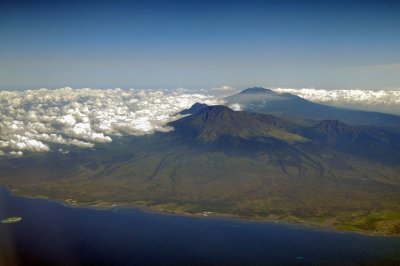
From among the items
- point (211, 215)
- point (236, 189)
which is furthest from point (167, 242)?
point (236, 189)

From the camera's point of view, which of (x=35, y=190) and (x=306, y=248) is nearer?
(x=306, y=248)

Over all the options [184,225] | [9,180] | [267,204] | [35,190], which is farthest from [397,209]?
[9,180]

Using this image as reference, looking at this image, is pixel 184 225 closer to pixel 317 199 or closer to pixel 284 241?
pixel 284 241

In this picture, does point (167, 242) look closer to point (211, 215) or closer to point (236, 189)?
point (211, 215)

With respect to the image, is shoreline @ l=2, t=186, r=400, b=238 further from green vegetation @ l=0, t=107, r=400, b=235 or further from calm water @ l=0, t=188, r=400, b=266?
calm water @ l=0, t=188, r=400, b=266

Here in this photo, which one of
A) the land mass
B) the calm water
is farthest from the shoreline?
the calm water

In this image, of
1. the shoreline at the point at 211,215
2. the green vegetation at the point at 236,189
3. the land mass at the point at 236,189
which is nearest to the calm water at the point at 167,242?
the shoreline at the point at 211,215

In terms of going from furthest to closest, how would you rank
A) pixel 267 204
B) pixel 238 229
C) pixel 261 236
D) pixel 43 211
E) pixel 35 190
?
pixel 35 190 < pixel 267 204 < pixel 43 211 < pixel 238 229 < pixel 261 236

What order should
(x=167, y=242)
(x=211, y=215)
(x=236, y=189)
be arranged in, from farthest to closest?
(x=236, y=189), (x=211, y=215), (x=167, y=242)
